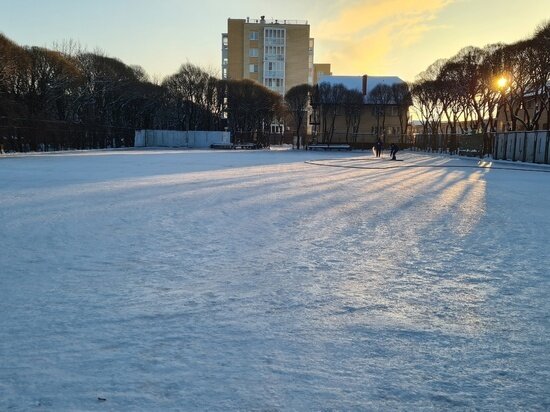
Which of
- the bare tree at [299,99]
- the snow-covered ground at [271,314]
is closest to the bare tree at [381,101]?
the bare tree at [299,99]

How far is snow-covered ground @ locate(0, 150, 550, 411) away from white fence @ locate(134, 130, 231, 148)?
176 ft

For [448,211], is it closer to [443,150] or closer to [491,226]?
[491,226]

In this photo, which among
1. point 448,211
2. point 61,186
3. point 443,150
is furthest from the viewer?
point 443,150

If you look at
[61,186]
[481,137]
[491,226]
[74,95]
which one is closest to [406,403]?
[491,226]

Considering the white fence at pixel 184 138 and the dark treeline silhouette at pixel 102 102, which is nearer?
the dark treeline silhouette at pixel 102 102

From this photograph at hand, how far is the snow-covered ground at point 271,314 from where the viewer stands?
7.65 feet

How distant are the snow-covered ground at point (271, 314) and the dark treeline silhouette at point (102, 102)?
30.5 m

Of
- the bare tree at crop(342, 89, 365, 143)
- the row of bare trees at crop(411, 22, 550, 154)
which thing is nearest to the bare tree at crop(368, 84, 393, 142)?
the bare tree at crop(342, 89, 365, 143)

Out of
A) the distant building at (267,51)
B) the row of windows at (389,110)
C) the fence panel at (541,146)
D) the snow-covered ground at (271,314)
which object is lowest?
the snow-covered ground at (271,314)

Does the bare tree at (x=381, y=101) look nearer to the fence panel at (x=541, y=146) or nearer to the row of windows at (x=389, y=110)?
the row of windows at (x=389, y=110)

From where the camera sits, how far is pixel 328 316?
130 inches

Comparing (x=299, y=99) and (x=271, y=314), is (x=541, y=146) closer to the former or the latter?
(x=271, y=314)

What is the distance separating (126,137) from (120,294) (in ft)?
176

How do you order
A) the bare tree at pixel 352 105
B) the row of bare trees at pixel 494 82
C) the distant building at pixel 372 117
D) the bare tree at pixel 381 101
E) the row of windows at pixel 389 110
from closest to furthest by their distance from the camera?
the row of bare trees at pixel 494 82 → the bare tree at pixel 352 105 → the bare tree at pixel 381 101 → the row of windows at pixel 389 110 → the distant building at pixel 372 117
